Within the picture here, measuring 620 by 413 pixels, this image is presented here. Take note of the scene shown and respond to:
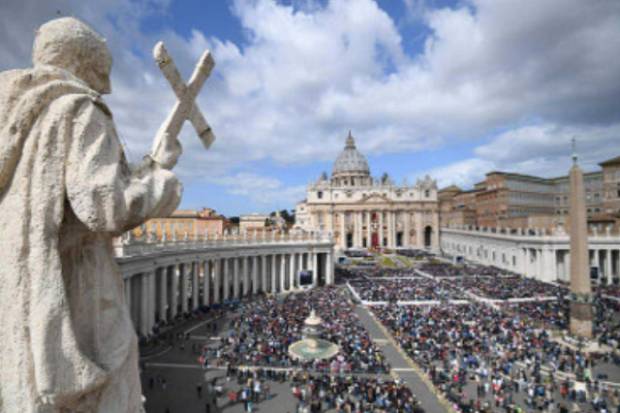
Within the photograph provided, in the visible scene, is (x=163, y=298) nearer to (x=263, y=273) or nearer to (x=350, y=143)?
(x=263, y=273)

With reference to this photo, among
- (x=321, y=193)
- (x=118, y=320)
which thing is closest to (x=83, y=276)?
(x=118, y=320)

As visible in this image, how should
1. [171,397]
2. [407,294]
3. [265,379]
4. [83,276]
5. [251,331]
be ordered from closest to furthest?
1. [83,276]
2. [171,397]
3. [265,379]
4. [251,331]
5. [407,294]

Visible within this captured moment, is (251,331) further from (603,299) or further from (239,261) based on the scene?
(603,299)

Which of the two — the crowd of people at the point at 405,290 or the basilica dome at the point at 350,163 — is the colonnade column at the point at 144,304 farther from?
the basilica dome at the point at 350,163

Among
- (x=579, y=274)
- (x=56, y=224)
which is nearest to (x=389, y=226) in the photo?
(x=579, y=274)

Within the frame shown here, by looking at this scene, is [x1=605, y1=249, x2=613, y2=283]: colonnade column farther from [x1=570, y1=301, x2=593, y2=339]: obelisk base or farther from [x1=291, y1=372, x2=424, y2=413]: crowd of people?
[x1=291, y1=372, x2=424, y2=413]: crowd of people

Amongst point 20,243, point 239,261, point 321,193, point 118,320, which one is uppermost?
point 321,193

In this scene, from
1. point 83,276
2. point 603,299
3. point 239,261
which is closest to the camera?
point 83,276
